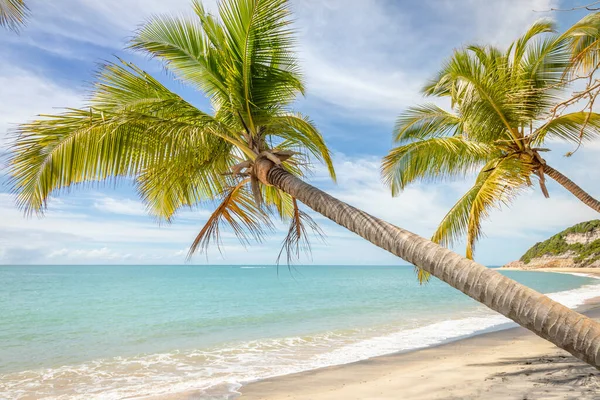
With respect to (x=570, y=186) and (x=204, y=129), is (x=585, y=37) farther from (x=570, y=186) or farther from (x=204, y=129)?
(x=204, y=129)

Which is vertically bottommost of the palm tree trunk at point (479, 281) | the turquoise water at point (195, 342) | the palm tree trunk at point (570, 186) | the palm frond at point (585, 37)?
the turquoise water at point (195, 342)

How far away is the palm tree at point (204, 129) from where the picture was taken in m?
4.21

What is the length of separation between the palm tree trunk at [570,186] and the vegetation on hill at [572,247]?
6780cm

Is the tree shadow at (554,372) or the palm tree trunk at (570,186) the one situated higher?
the palm tree trunk at (570,186)

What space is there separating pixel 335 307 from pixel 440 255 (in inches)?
758

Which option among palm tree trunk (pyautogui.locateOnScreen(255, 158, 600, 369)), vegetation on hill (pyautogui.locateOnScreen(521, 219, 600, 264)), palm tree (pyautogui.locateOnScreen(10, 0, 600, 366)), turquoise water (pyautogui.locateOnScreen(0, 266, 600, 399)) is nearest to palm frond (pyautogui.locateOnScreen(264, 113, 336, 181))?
palm tree (pyautogui.locateOnScreen(10, 0, 600, 366))

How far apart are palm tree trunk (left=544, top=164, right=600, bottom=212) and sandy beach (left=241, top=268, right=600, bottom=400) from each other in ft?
8.22

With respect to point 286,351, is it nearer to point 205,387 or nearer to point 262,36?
point 205,387

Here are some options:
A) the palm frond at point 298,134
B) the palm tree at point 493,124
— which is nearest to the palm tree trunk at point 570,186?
the palm tree at point 493,124

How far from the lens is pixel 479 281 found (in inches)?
104

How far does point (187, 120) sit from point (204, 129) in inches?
11.8

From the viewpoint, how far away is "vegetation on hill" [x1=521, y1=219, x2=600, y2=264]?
64.4m

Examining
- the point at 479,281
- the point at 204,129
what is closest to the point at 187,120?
the point at 204,129

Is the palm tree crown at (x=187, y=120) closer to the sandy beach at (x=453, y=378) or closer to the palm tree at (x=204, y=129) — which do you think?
the palm tree at (x=204, y=129)
